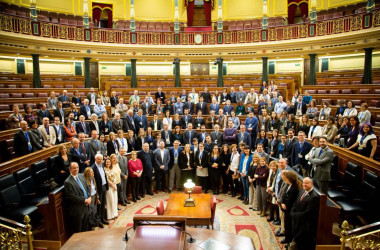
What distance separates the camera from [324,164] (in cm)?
481

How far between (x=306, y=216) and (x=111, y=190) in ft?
11.3

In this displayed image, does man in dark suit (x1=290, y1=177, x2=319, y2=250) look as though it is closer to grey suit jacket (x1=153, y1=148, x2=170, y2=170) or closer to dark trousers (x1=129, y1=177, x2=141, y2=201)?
grey suit jacket (x1=153, y1=148, x2=170, y2=170)

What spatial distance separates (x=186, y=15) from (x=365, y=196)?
14318 millimetres

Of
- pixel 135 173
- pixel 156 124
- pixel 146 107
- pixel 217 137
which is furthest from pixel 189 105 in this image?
pixel 135 173

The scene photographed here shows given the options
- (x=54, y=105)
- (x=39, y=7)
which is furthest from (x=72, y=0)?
(x=54, y=105)

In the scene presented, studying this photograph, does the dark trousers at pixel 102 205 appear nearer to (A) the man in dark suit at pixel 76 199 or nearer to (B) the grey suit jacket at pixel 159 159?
(A) the man in dark suit at pixel 76 199

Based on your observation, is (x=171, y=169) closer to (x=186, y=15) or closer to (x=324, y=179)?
(x=324, y=179)

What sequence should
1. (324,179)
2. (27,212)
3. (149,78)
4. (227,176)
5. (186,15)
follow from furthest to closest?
(186,15) → (149,78) → (227,176) → (324,179) → (27,212)

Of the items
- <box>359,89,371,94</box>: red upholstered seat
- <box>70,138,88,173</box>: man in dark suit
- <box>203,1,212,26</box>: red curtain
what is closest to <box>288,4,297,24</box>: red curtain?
<box>203,1,212,26</box>: red curtain

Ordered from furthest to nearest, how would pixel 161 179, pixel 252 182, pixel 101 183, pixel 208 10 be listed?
pixel 208 10 < pixel 161 179 < pixel 252 182 < pixel 101 183

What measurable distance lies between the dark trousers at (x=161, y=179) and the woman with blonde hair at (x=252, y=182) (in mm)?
2114

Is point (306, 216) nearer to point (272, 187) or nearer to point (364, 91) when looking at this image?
point (272, 187)

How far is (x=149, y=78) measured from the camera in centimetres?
1427

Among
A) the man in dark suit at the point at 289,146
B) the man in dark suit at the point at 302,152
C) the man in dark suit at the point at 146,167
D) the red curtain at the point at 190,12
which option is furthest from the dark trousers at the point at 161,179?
the red curtain at the point at 190,12
